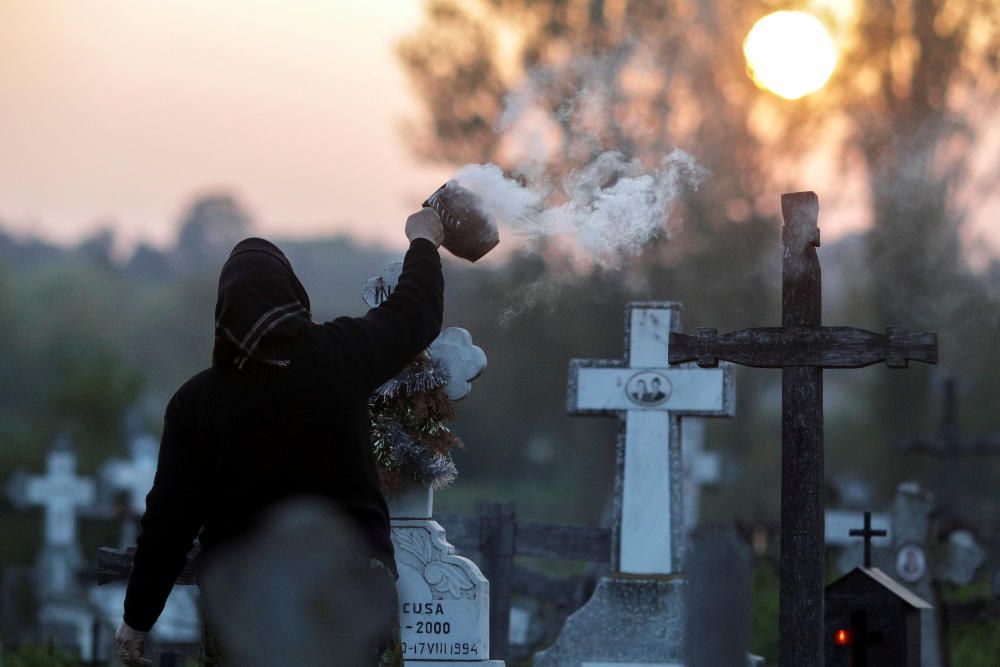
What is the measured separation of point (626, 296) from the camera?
79.9 ft

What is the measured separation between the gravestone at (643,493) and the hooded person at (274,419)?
5.52 metres

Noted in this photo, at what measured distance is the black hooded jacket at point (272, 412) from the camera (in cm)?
416

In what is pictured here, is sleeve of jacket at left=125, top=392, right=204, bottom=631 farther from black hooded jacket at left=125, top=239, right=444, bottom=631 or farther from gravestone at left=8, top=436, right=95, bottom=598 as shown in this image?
gravestone at left=8, top=436, right=95, bottom=598

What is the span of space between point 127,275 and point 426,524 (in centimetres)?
9078

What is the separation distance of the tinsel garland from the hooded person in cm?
331

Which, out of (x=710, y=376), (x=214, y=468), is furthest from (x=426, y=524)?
(x=214, y=468)

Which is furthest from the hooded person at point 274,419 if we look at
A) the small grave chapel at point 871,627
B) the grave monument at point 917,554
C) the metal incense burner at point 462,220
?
the grave monument at point 917,554

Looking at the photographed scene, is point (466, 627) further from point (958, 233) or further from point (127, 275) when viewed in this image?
point (127, 275)

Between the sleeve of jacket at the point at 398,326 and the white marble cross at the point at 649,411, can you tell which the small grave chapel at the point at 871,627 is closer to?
the white marble cross at the point at 649,411

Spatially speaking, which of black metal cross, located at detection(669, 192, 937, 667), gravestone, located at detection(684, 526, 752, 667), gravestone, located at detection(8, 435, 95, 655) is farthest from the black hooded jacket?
gravestone, located at detection(8, 435, 95, 655)

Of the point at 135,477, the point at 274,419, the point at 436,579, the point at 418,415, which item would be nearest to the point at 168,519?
the point at 274,419

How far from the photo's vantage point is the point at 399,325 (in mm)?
4312

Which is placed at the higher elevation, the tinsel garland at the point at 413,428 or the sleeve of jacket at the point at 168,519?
the tinsel garland at the point at 413,428

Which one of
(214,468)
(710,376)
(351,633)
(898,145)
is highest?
(898,145)
